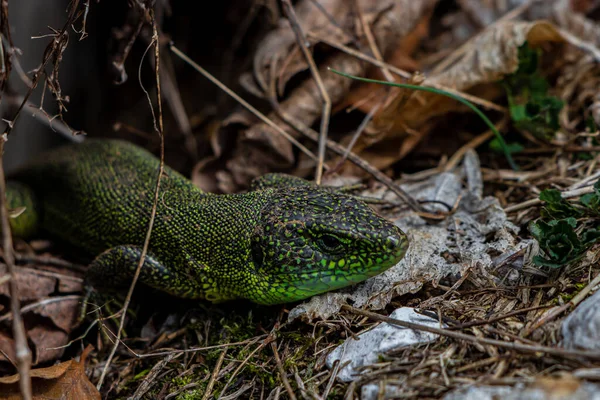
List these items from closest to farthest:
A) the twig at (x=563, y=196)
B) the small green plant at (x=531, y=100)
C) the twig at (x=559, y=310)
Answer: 1. the twig at (x=559, y=310)
2. the twig at (x=563, y=196)
3. the small green plant at (x=531, y=100)

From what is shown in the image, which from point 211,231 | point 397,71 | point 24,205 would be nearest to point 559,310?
point 211,231

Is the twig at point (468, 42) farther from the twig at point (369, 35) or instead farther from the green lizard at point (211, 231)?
the green lizard at point (211, 231)

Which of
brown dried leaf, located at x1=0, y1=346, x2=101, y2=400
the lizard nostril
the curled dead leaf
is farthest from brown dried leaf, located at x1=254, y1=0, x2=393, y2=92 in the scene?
brown dried leaf, located at x1=0, y1=346, x2=101, y2=400

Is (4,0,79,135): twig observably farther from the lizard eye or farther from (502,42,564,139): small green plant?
(502,42,564,139): small green plant

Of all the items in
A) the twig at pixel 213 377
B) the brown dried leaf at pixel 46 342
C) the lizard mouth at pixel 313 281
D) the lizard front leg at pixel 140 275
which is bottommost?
the brown dried leaf at pixel 46 342

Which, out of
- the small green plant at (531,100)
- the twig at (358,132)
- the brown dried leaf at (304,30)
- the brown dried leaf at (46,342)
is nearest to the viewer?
the brown dried leaf at (46,342)

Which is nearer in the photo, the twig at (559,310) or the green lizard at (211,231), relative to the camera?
the twig at (559,310)

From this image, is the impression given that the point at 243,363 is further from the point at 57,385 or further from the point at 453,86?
the point at 453,86

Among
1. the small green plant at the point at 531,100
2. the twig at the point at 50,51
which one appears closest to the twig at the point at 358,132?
the small green plant at the point at 531,100
